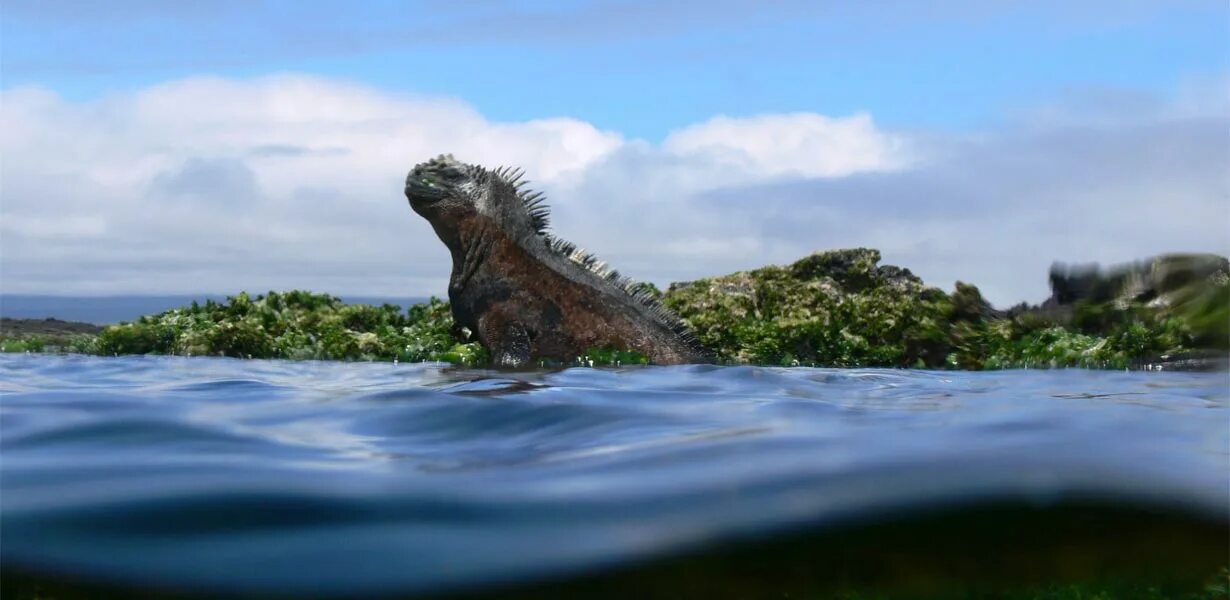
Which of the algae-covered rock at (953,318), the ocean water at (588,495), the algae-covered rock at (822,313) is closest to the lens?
the ocean water at (588,495)

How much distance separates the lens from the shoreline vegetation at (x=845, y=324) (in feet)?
38.1

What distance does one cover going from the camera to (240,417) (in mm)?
5523

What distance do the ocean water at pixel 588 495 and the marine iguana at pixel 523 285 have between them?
6.65 meters

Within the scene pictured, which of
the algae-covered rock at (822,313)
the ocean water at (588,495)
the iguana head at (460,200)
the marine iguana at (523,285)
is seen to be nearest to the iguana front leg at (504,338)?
the marine iguana at (523,285)

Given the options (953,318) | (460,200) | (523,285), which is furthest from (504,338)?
(953,318)

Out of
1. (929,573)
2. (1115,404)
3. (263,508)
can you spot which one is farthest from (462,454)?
(1115,404)

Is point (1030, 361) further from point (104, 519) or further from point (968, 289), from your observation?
point (104, 519)

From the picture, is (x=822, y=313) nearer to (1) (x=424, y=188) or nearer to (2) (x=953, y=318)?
(2) (x=953, y=318)

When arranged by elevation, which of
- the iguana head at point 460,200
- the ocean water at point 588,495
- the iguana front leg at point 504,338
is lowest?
the ocean water at point 588,495

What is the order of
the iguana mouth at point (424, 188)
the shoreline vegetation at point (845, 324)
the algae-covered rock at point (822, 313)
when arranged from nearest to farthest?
the shoreline vegetation at point (845, 324) < the algae-covered rock at point (822, 313) < the iguana mouth at point (424, 188)

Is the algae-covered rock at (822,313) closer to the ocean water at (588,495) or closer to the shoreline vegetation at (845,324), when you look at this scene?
the shoreline vegetation at (845,324)

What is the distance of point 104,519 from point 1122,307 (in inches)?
472

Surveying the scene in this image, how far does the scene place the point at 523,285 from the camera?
1288 cm

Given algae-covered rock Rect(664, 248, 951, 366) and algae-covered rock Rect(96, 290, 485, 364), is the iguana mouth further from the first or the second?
algae-covered rock Rect(664, 248, 951, 366)
